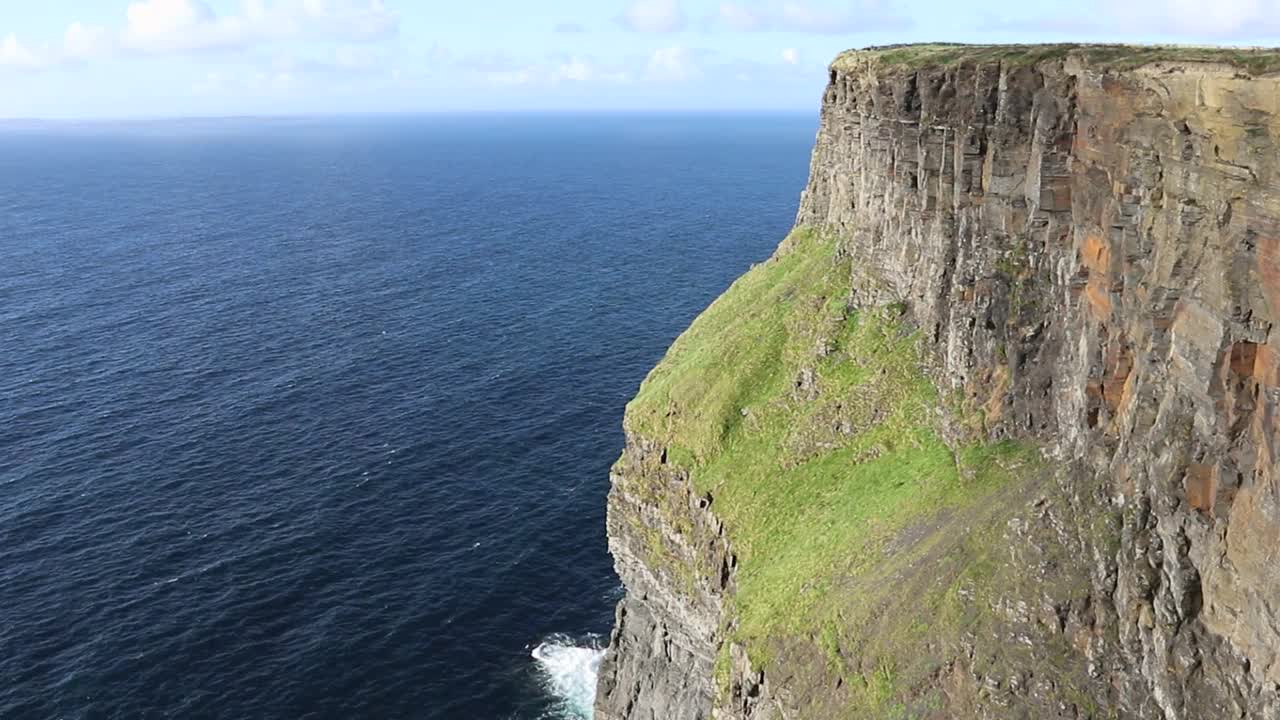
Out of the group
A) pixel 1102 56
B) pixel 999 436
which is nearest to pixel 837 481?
pixel 999 436

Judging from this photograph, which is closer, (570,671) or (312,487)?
(570,671)

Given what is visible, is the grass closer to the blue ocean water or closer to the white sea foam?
the white sea foam

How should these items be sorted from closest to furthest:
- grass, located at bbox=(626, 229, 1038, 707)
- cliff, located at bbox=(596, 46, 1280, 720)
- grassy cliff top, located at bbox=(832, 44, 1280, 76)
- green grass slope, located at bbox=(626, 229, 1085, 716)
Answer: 1. grassy cliff top, located at bbox=(832, 44, 1280, 76)
2. cliff, located at bbox=(596, 46, 1280, 720)
3. green grass slope, located at bbox=(626, 229, 1085, 716)
4. grass, located at bbox=(626, 229, 1038, 707)

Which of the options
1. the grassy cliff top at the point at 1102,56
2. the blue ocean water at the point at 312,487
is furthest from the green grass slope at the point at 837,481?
the blue ocean water at the point at 312,487

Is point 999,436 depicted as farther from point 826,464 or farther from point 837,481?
point 826,464

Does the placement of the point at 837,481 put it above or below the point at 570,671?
above

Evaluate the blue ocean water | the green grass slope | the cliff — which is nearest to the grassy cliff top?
the cliff

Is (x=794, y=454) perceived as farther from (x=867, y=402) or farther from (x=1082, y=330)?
(x=1082, y=330)

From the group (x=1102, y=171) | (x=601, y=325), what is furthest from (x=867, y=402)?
(x=601, y=325)
